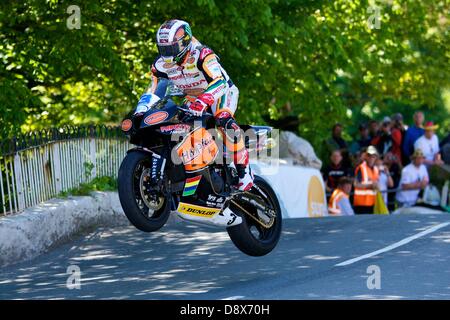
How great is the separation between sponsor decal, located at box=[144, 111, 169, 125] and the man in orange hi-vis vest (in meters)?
10.0

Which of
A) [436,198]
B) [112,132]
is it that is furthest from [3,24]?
[436,198]

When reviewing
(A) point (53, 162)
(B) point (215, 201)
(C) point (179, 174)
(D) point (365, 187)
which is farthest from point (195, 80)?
(D) point (365, 187)

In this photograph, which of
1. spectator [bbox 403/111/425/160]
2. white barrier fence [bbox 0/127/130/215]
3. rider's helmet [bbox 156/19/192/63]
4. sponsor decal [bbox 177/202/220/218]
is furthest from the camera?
spectator [bbox 403/111/425/160]

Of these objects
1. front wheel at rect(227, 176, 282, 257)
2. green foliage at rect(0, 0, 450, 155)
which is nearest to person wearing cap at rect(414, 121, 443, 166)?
green foliage at rect(0, 0, 450, 155)

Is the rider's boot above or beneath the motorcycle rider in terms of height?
beneath

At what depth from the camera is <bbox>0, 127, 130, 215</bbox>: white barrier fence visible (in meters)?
12.5

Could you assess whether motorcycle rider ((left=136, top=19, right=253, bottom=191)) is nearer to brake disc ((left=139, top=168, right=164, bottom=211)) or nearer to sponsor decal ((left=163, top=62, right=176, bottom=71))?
sponsor decal ((left=163, top=62, right=176, bottom=71))

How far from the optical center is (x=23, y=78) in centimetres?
1773

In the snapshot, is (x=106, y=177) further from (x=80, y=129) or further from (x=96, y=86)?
(x=96, y=86)

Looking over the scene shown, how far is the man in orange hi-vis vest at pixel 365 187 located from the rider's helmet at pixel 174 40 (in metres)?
9.59

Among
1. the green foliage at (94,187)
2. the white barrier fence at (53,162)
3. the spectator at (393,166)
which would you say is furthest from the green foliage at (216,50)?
the spectator at (393,166)

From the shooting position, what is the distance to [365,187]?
19.5 meters

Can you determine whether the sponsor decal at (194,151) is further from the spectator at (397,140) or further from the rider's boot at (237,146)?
the spectator at (397,140)

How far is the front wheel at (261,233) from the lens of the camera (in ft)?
35.9
